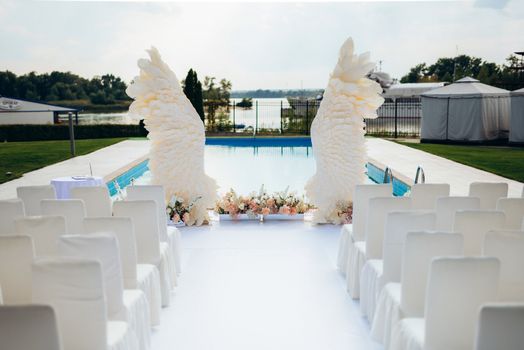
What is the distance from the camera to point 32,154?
47.5 ft

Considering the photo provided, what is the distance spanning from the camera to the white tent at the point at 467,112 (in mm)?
16016

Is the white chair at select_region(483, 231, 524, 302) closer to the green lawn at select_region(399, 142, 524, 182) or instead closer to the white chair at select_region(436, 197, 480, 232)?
the white chair at select_region(436, 197, 480, 232)

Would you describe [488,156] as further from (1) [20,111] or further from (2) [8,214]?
(1) [20,111]

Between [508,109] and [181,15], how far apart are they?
10678 millimetres

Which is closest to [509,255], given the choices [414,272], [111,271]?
[414,272]

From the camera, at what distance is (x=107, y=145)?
16781mm

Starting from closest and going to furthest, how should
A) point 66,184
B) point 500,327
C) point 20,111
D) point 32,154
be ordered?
point 500,327, point 66,184, point 32,154, point 20,111

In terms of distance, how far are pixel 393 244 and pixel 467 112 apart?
44.5 ft

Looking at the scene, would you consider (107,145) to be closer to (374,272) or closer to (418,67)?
(374,272)

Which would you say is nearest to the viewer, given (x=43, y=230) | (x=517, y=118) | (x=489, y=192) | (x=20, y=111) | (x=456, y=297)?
(x=456, y=297)

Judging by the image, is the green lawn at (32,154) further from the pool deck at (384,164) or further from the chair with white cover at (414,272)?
the chair with white cover at (414,272)

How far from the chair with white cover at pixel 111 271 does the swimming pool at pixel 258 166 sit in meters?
4.97

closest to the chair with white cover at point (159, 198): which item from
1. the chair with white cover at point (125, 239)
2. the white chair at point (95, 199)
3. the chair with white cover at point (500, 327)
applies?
the white chair at point (95, 199)

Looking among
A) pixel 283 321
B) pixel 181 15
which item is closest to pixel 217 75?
pixel 181 15
